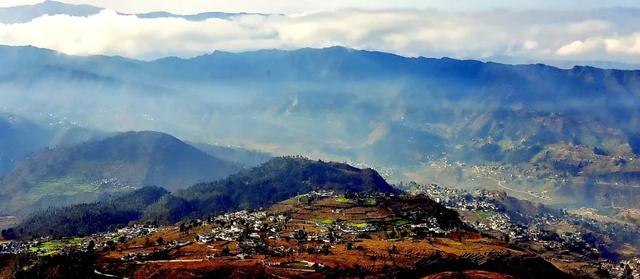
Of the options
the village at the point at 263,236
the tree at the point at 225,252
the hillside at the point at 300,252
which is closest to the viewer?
the hillside at the point at 300,252

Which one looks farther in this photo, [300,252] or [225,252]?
[300,252]

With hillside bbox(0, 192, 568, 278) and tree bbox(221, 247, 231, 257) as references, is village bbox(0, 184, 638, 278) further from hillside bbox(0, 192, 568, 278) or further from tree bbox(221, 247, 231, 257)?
hillside bbox(0, 192, 568, 278)

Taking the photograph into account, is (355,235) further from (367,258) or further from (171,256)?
(171,256)

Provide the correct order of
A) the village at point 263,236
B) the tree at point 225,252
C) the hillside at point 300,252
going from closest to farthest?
the hillside at point 300,252, the tree at point 225,252, the village at point 263,236

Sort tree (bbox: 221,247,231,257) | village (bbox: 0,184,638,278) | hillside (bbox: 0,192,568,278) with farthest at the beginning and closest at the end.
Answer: village (bbox: 0,184,638,278) < tree (bbox: 221,247,231,257) < hillside (bbox: 0,192,568,278)

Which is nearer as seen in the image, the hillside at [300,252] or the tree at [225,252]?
the hillside at [300,252]

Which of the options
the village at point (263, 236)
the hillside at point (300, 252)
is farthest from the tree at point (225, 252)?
the hillside at point (300, 252)

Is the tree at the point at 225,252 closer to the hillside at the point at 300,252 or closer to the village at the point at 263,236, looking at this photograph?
the village at the point at 263,236

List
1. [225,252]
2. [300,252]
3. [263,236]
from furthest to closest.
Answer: [263,236], [300,252], [225,252]

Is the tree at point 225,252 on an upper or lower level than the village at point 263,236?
upper

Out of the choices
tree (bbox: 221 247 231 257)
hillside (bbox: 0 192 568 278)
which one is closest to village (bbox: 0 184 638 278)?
tree (bbox: 221 247 231 257)

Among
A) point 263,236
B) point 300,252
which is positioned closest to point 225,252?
point 300,252

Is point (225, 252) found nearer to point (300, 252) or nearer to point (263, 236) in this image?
point (300, 252)
